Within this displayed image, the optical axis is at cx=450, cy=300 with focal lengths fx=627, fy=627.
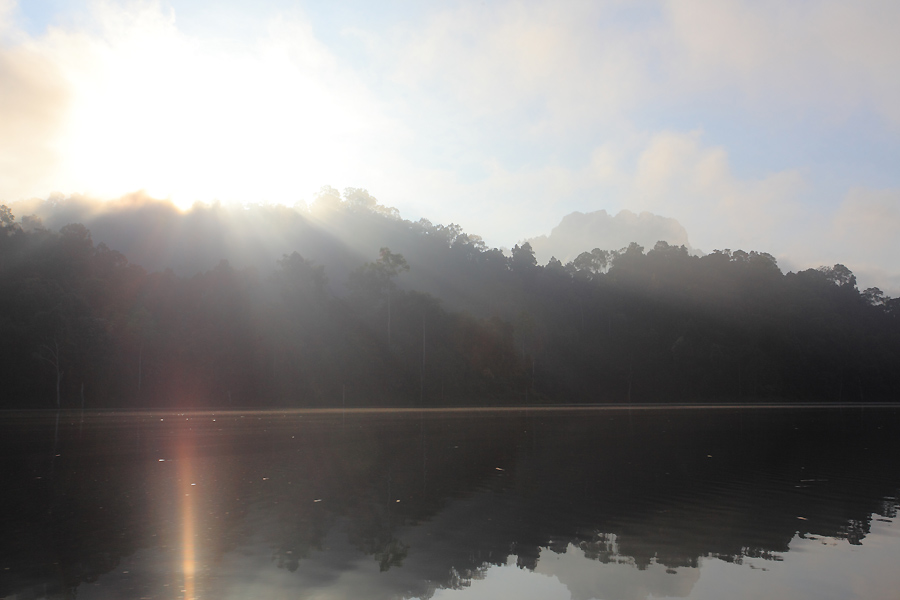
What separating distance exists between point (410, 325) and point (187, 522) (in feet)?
246

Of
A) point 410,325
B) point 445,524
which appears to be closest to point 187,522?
point 445,524

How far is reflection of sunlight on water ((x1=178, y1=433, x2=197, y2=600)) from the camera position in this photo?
7254mm

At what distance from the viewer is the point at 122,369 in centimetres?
5994

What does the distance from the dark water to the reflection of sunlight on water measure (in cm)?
5

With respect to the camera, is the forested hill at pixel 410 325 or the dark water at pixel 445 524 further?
the forested hill at pixel 410 325

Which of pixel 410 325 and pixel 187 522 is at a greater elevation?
pixel 410 325

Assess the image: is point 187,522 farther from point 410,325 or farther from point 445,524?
point 410,325

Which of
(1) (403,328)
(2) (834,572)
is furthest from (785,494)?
(1) (403,328)

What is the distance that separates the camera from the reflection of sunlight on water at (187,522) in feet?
23.8

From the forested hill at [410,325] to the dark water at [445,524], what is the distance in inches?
1787

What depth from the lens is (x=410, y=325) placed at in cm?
8512

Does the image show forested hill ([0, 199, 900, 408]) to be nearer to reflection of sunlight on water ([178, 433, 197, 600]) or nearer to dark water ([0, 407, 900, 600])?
dark water ([0, 407, 900, 600])

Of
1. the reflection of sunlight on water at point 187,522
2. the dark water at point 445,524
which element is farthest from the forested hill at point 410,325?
the reflection of sunlight on water at point 187,522

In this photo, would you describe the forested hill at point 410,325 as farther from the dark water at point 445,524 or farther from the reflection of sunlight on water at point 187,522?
the reflection of sunlight on water at point 187,522
